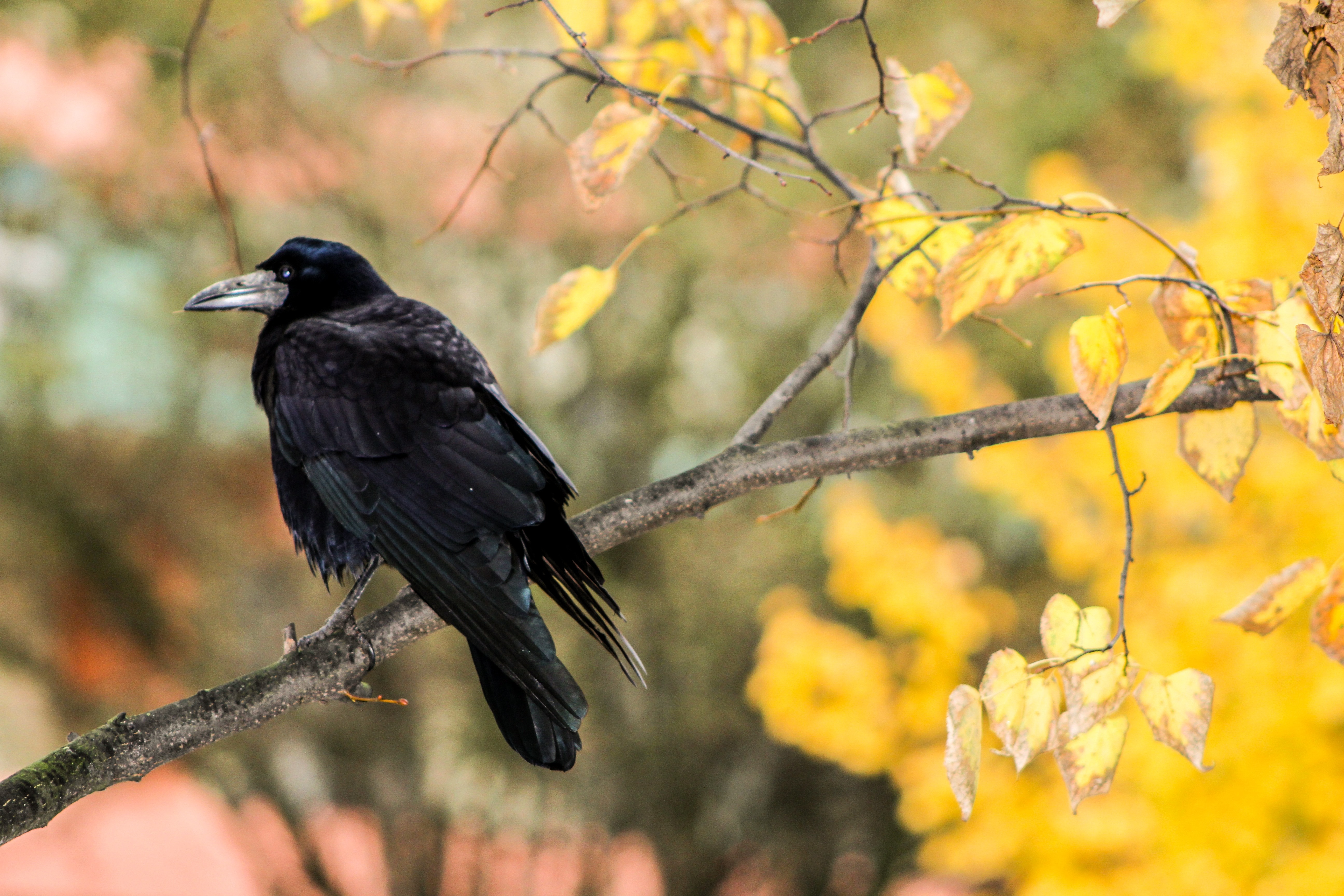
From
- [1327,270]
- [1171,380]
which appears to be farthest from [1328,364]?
[1171,380]

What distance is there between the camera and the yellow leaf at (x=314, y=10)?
5.61ft

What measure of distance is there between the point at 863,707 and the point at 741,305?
2696 mm

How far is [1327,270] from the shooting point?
0.96m

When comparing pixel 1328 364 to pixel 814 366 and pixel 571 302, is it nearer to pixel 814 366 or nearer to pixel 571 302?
pixel 814 366

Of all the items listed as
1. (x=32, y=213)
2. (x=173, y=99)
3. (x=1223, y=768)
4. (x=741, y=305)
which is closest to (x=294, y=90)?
(x=173, y=99)

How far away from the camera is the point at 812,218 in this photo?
1587 mm

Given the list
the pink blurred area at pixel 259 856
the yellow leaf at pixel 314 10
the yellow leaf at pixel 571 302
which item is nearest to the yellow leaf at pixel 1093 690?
the yellow leaf at pixel 571 302

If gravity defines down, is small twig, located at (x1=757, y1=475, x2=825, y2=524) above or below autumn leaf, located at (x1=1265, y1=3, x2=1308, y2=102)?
below

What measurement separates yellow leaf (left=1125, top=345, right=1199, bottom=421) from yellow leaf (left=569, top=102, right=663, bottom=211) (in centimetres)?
70

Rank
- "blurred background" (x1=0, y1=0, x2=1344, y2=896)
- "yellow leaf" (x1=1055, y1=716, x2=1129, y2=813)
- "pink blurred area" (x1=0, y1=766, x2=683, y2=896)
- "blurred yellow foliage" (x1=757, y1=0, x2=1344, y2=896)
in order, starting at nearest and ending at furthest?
"yellow leaf" (x1=1055, y1=716, x2=1129, y2=813), "blurred yellow foliage" (x1=757, y1=0, x2=1344, y2=896), "blurred background" (x1=0, y1=0, x2=1344, y2=896), "pink blurred area" (x1=0, y1=766, x2=683, y2=896)

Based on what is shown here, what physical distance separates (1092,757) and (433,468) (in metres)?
0.99

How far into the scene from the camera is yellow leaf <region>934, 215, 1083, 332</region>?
1253 millimetres

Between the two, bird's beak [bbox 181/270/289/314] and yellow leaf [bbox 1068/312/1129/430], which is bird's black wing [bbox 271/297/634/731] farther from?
yellow leaf [bbox 1068/312/1129/430]

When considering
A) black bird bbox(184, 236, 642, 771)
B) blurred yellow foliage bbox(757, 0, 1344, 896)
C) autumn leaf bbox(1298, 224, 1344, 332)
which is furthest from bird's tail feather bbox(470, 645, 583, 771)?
blurred yellow foliage bbox(757, 0, 1344, 896)
